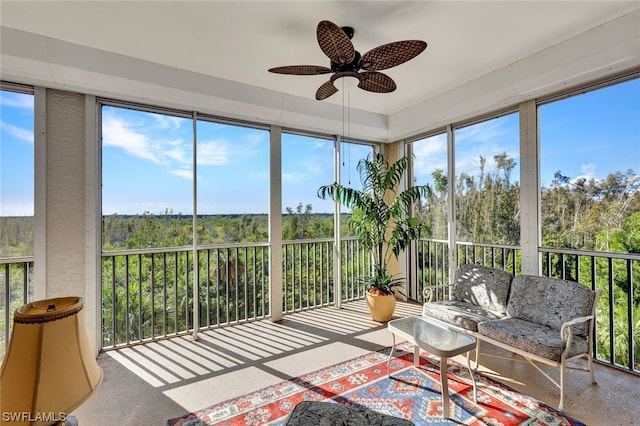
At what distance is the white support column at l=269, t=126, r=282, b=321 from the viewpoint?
3.97m

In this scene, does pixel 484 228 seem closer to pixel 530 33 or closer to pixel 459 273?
pixel 459 273

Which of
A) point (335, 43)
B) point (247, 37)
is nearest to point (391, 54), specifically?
point (335, 43)

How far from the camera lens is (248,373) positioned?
2641 mm

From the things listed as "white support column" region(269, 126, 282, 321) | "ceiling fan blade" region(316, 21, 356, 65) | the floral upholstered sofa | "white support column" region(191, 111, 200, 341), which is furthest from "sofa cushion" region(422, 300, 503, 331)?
"white support column" region(191, 111, 200, 341)

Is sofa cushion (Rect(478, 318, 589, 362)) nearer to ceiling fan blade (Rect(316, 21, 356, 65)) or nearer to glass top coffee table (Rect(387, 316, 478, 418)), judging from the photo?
glass top coffee table (Rect(387, 316, 478, 418))

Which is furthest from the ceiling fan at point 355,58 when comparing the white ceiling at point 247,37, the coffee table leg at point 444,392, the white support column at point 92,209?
the coffee table leg at point 444,392

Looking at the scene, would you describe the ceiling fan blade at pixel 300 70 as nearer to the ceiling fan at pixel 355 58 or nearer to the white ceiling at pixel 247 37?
the ceiling fan at pixel 355 58

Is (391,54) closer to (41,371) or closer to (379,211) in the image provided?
(379,211)

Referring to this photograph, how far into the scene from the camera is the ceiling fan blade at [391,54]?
1929mm

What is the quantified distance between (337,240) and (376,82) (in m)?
2.54

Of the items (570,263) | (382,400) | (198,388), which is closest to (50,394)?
(198,388)

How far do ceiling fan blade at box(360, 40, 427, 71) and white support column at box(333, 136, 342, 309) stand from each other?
7.18 ft

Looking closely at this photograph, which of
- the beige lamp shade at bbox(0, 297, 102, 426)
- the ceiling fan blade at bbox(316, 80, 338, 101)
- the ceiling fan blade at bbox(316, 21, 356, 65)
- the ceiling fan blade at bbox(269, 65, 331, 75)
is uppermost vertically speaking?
the ceiling fan blade at bbox(316, 21, 356, 65)

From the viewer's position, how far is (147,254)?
11.2 feet
